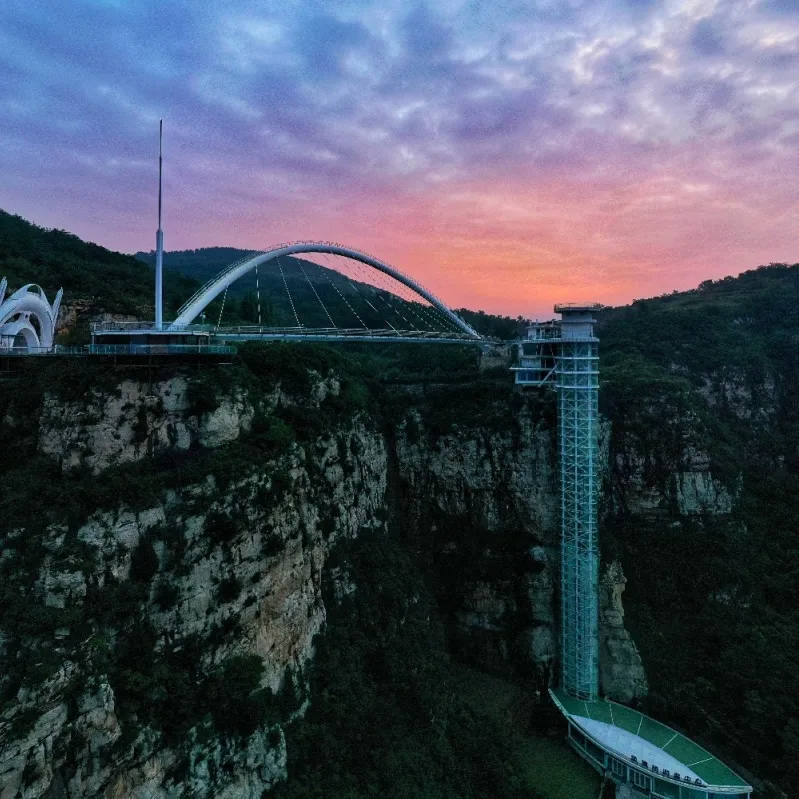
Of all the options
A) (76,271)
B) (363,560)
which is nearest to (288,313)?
(76,271)

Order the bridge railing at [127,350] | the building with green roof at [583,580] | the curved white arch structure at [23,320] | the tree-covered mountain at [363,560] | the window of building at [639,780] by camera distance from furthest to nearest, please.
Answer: the building with green roof at [583,580] → the window of building at [639,780] → the curved white arch structure at [23,320] → the bridge railing at [127,350] → the tree-covered mountain at [363,560]

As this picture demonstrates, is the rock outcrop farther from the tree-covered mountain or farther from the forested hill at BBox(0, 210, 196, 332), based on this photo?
the forested hill at BBox(0, 210, 196, 332)

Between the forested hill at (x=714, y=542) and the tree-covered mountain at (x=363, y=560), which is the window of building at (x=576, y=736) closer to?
the tree-covered mountain at (x=363, y=560)

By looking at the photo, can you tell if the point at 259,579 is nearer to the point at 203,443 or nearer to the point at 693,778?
the point at 203,443

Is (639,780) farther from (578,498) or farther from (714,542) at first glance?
(714,542)

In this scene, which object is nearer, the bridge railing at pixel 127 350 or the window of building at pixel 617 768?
the bridge railing at pixel 127 350

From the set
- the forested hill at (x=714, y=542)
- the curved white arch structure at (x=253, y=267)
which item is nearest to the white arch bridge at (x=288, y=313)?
the curved white arch structure at (x=253, y=267)
